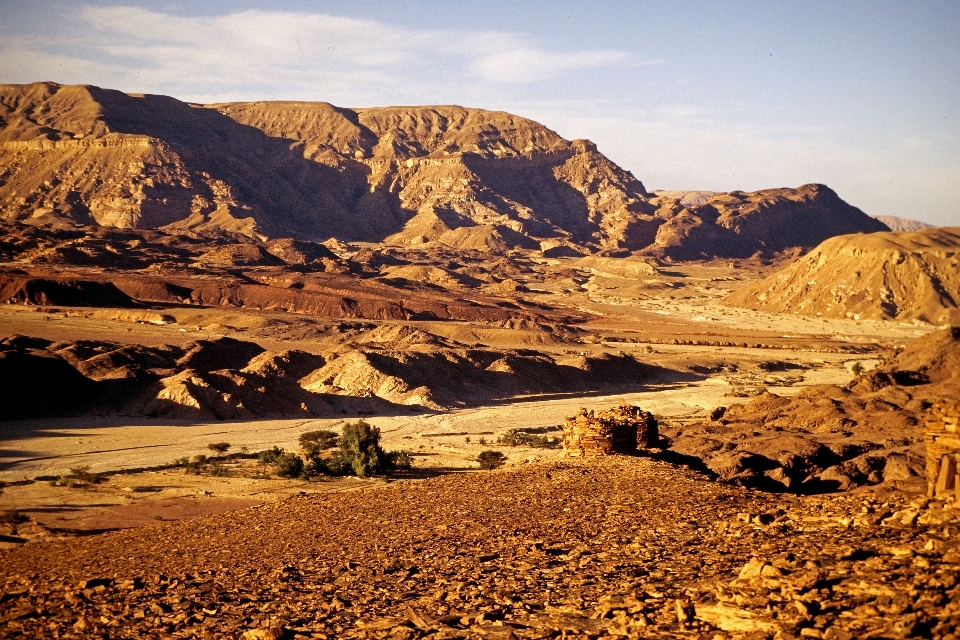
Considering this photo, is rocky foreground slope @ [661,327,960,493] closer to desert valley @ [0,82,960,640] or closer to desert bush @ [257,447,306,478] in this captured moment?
desert valley @ [0,82,960,640]

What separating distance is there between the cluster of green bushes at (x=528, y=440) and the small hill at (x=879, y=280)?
188ft

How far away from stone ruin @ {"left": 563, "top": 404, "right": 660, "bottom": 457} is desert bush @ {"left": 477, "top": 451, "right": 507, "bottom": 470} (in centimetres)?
1002

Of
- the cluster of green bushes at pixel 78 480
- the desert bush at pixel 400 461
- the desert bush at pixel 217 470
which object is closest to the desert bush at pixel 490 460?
the desert bush at pixel 400 461

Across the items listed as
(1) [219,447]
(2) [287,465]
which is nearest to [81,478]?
(2) [287,465]

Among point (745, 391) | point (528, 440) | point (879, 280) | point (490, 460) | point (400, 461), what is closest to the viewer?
point (490, 460)

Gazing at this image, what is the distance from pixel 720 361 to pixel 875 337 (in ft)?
74.1

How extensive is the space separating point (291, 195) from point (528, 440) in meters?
150

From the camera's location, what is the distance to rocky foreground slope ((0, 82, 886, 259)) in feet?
495

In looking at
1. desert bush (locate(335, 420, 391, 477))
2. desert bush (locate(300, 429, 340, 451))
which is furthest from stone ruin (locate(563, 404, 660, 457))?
desert bush (locate(300, 429, 340, 451))

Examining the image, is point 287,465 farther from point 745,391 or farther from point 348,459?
point 745,391

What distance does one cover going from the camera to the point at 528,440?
3725 cm

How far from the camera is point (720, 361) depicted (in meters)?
67.5

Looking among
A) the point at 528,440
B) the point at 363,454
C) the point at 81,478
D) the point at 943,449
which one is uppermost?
the point at 943,449

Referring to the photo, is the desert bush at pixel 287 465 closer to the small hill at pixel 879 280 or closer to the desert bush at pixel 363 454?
the desert bush at pixel 363 454
